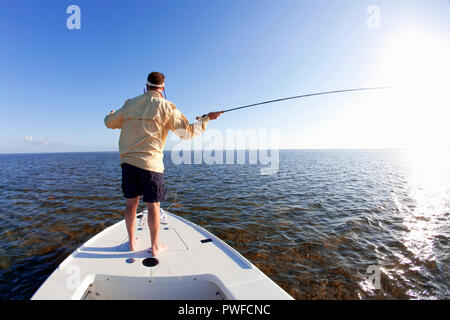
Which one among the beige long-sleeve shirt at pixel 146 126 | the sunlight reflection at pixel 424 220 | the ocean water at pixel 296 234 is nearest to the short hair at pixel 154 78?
the beige long-sleeve shirt at pixel 146 126

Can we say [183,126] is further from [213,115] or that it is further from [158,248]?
[158,248]

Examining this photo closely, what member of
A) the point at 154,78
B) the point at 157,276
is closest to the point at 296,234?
the point at 157,276

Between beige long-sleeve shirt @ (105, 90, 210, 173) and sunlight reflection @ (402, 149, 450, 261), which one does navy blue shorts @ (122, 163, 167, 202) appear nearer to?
beige long-sleeve shirt @ (105, 90, 210, 173)

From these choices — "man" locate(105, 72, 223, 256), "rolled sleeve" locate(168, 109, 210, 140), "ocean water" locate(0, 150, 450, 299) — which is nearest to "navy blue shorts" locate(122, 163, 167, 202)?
"man" locate(105, 72, 223, 256)

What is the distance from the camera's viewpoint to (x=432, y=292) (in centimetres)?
368

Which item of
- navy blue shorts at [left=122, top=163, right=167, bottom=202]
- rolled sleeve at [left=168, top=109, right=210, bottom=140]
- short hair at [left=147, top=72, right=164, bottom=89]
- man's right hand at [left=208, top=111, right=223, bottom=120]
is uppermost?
short hair at [left=147, top=72, right=164, bottom=89]

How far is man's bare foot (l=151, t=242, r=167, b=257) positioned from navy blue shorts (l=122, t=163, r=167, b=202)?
88 cm

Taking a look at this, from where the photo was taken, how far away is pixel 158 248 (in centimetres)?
329

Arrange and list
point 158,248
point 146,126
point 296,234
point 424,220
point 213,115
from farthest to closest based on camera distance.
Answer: point 424,220 < point 296,234 < point 158,248 < point 213,115 < point 146,126

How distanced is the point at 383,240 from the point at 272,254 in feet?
11.3

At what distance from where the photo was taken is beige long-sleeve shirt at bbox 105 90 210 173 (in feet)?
8.89

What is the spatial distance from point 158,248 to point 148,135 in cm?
190
